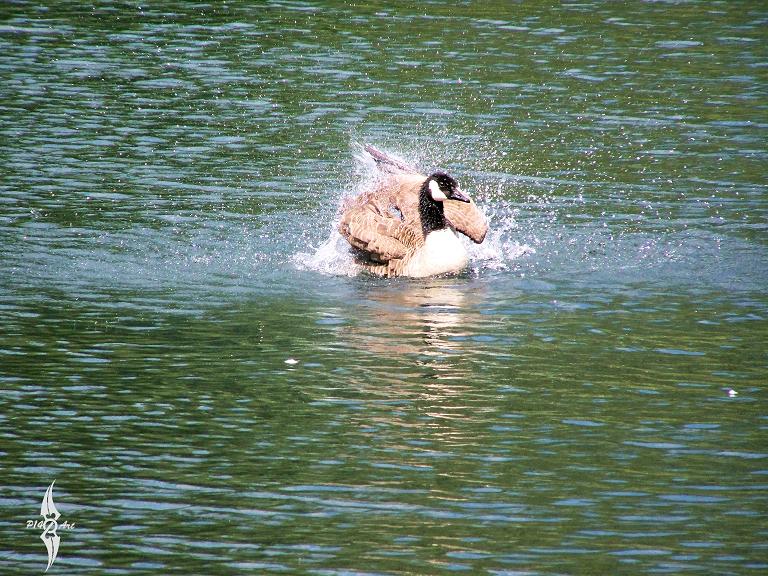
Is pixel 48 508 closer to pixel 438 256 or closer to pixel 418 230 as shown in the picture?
pixel 438 256

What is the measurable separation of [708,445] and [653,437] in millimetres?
466

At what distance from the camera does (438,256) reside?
693 inches

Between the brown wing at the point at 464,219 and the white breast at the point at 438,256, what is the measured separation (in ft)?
0.93

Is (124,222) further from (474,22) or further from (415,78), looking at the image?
(474,22)

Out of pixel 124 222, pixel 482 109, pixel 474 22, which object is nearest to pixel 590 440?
pixel 124 222

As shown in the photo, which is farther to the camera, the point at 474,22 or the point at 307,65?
the point at 474,22

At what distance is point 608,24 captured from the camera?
108 ft

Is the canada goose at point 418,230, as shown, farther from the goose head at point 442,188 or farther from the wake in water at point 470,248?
the wake in water at point 470,248

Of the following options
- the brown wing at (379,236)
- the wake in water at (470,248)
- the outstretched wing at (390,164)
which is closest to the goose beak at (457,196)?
the brown wing at (379,236)

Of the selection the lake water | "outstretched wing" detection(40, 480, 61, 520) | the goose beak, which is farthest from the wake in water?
"outstretched wing" detection(40, 480, 61, 520)

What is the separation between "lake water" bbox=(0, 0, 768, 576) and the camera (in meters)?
10.3

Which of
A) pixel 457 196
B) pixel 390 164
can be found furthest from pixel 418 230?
pixel 390 164

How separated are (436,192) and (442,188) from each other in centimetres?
20

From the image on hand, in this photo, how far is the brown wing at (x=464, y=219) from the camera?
18.0 meters
